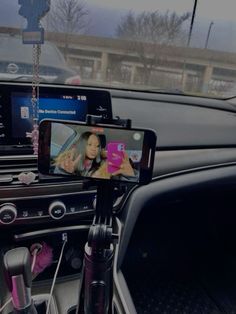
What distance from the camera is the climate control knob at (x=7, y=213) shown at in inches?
45.0

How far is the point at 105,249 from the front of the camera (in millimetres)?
843

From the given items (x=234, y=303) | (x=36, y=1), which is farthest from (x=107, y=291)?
(x=234, y=303)

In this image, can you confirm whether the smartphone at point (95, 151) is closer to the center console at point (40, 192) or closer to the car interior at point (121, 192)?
the car interior at point (121, 192)

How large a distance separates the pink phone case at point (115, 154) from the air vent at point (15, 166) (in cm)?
44

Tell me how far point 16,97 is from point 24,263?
0.56 m

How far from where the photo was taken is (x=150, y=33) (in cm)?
175

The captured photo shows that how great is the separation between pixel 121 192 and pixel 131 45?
0.88 metres

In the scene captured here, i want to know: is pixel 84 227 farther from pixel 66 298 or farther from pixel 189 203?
pixel 189 203

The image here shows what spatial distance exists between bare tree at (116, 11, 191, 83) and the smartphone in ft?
3.22

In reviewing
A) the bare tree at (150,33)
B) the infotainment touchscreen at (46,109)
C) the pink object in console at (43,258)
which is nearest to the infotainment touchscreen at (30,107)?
the infotainment touchscreen at (46,109)

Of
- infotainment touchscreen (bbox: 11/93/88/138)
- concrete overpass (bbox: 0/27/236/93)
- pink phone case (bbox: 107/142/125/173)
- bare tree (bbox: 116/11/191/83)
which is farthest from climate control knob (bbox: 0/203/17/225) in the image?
bare tree (bbox: 116/11/191/83)

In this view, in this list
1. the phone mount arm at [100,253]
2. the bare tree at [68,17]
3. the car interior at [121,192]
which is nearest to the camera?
the phone mount arm at [100,253]

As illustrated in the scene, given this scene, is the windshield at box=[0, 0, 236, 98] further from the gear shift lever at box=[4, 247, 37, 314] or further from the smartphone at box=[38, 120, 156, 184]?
the gear shift lever at box=[4, 247, 37, 314]

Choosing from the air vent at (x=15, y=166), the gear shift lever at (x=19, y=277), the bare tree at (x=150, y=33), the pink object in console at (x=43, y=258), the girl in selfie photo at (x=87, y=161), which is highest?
the bare tree at (x=150, y=33)
